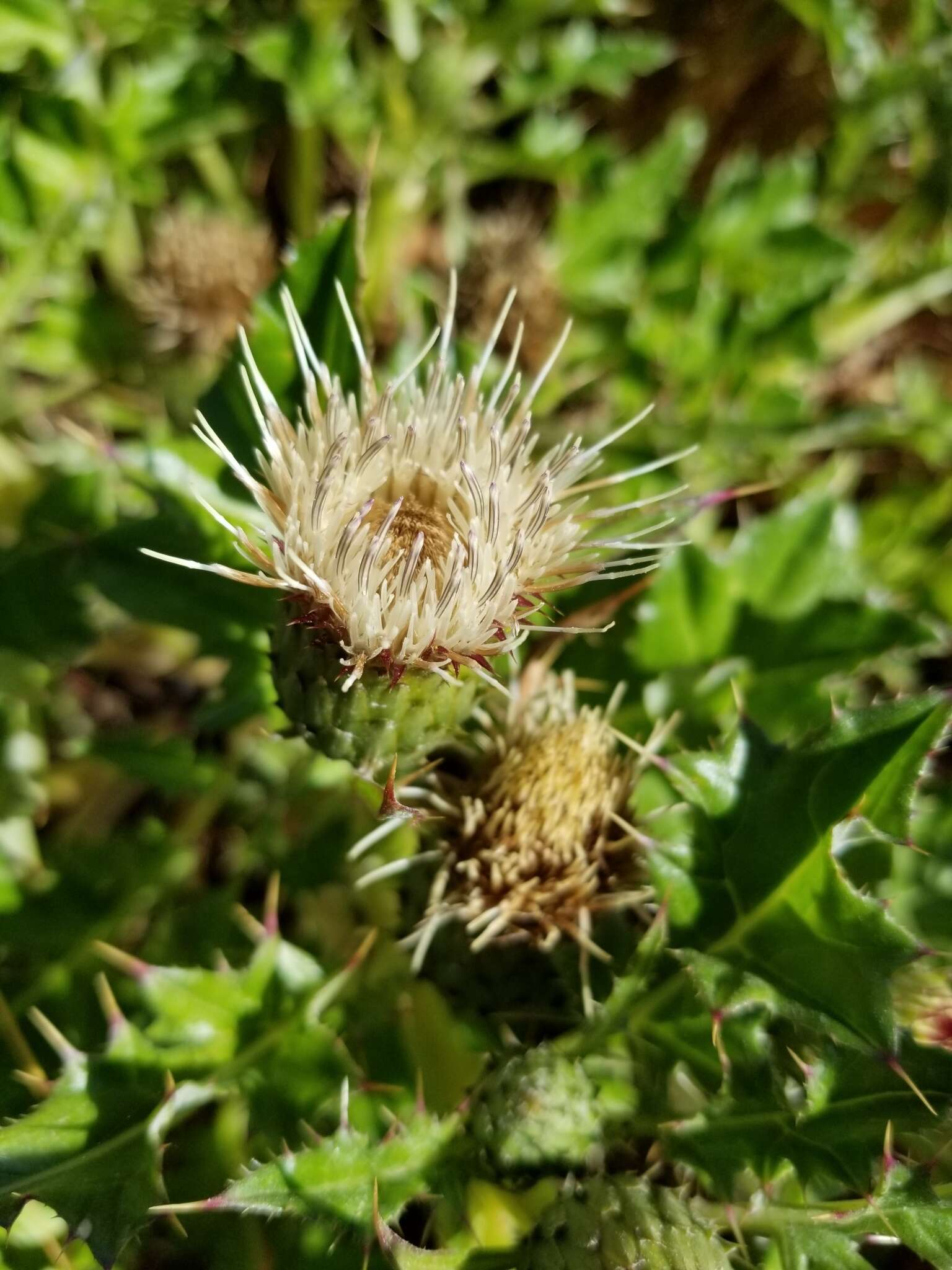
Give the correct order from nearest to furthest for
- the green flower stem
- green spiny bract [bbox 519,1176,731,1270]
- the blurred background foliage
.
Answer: green spiny bract [bbox 519,1176,731,1270], the blurred background foliage, the green flower stem

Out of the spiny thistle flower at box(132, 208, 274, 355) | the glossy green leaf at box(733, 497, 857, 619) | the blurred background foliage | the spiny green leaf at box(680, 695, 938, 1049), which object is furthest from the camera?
the spiny thistle flower at box(132, 208, 274, 355)

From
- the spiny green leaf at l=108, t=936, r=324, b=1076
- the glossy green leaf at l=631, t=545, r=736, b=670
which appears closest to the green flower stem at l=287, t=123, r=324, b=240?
the glossy green leaf at l=631, t=545, r=736, b=670

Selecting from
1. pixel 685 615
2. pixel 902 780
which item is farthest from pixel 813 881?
pixel 685 615

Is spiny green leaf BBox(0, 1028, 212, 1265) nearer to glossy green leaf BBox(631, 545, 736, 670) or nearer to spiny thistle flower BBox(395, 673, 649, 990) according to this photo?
spiny thistle flower BBox(395, 673, 649, 990)

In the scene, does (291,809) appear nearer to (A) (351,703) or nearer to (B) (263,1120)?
(B) (263,1120)

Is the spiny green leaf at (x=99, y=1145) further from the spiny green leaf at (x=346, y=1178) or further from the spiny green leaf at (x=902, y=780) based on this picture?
the spiny green leaf at (x=902, y=780)

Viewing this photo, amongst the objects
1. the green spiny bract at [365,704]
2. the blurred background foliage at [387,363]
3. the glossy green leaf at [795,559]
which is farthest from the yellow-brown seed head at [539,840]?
the glossy green leaf at [795,559]

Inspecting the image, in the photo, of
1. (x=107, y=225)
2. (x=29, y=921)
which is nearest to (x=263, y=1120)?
(x=29, y=921)
